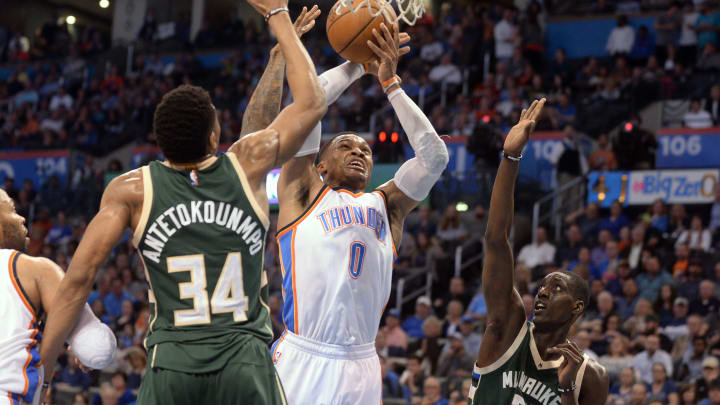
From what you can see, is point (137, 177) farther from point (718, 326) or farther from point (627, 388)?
point (718, 326)

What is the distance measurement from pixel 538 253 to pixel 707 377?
4.45 metres

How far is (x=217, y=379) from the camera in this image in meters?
3.74

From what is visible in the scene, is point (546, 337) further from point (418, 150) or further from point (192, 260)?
point (192, 260)

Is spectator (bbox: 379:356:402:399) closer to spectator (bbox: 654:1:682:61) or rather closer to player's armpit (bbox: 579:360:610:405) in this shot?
player's armpit (bbox: 579:360:610:405)

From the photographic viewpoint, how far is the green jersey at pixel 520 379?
518 cm

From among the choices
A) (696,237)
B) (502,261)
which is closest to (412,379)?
(696,237)

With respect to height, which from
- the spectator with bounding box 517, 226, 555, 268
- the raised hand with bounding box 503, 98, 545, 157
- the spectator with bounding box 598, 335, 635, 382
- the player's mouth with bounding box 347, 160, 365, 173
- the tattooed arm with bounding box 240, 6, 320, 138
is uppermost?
the tattooed arm with bounding box 240, 6, 320, 138

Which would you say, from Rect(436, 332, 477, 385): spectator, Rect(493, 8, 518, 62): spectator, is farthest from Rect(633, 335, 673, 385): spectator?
Rect(493, 8, 518, 62): spectator

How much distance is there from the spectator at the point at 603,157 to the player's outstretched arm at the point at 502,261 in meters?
10.4

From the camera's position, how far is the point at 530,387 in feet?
17.0

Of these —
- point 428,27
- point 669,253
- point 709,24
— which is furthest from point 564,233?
point 428,27

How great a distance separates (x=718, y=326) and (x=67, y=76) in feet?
64.9

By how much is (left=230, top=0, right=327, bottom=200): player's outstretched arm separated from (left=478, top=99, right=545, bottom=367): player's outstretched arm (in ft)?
4.44

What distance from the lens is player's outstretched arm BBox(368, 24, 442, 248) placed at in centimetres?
526
